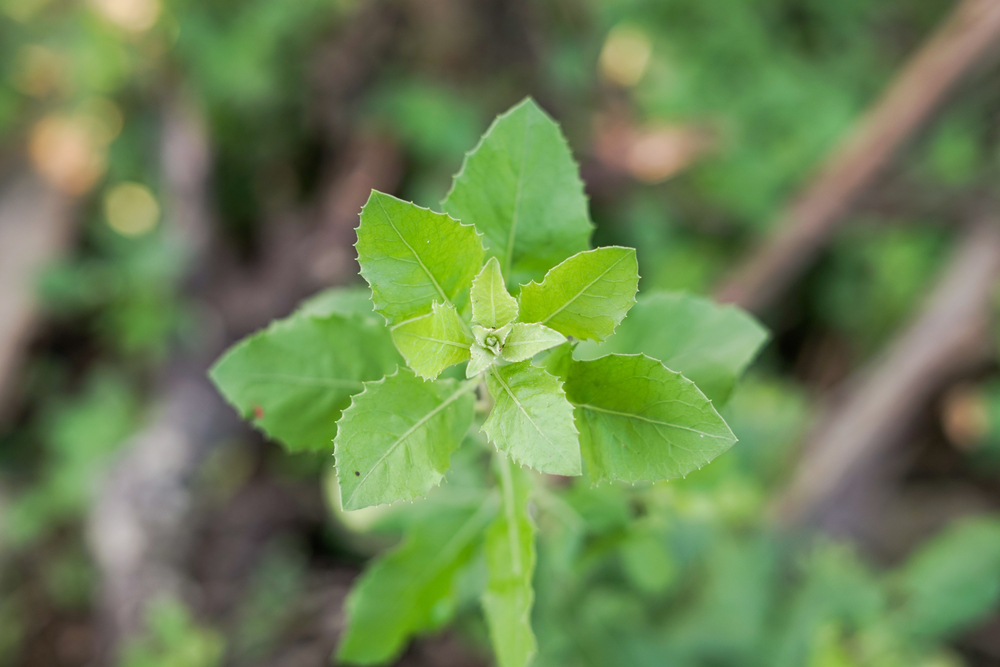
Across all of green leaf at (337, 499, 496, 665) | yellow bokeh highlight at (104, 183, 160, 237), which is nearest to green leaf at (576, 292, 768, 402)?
green leaf at (337, 499, 496, 665)

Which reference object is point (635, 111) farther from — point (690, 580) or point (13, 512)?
point (13, 512)

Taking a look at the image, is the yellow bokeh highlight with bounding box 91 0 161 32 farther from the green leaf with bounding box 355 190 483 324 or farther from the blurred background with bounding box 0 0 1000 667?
the green leaf with bounding box 355 190 483 324

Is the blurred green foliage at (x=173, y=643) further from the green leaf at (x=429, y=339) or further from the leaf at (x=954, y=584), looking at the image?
the leaf at (x=954, y=584)

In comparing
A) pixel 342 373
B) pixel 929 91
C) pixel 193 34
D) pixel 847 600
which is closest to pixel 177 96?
pixel 193 34

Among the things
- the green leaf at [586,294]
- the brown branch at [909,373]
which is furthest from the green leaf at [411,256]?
the brown branch at [909,373]

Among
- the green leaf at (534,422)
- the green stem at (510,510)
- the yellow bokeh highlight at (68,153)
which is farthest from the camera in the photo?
the yellow bokeh highlight at (68,153)

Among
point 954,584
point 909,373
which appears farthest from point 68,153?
point 954,584

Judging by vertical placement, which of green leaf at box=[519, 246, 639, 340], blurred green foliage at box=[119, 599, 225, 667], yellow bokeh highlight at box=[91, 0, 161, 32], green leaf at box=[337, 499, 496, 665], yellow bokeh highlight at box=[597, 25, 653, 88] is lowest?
blurred green foliage at box=[119, 599, 225, 667]
